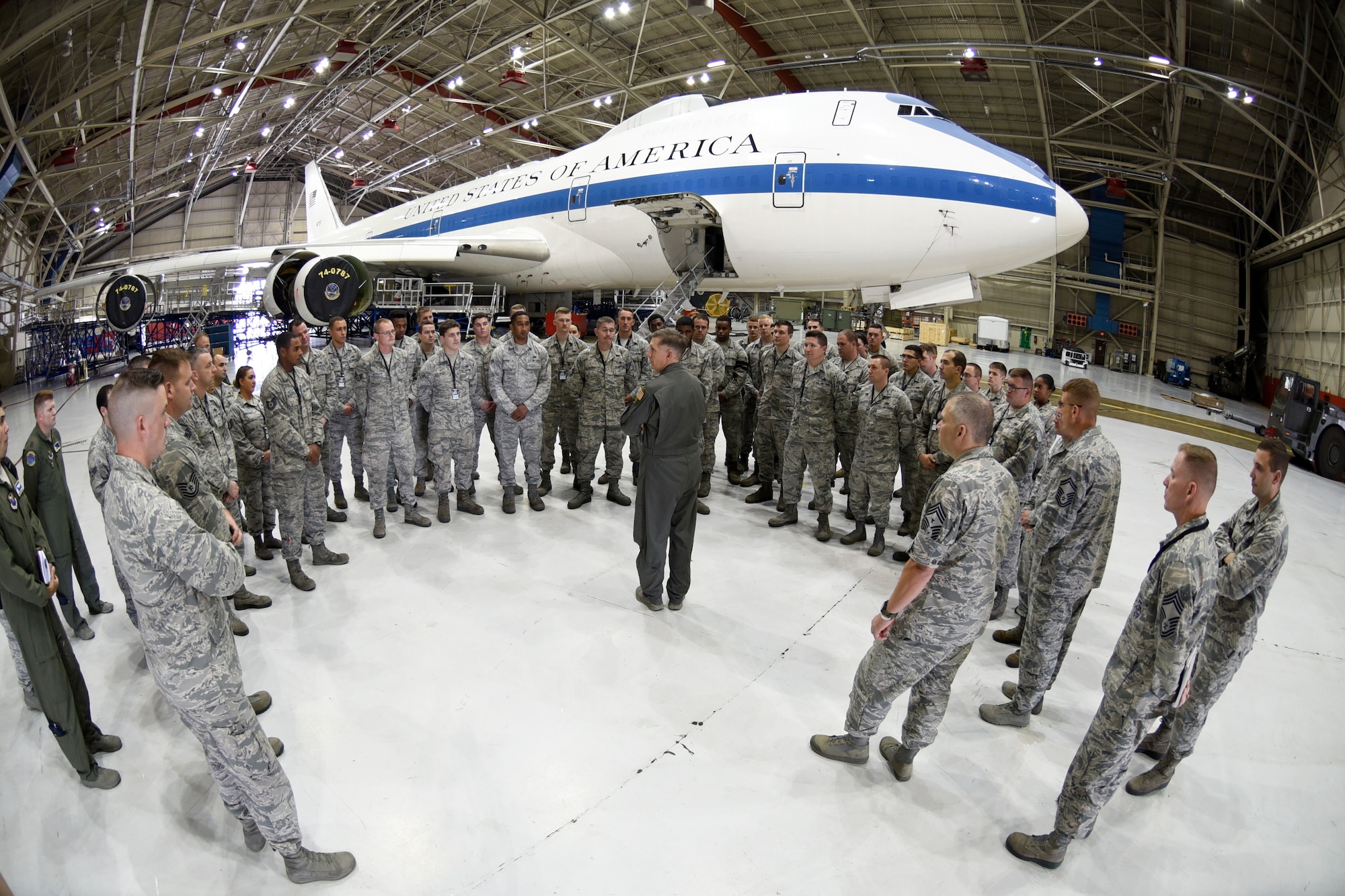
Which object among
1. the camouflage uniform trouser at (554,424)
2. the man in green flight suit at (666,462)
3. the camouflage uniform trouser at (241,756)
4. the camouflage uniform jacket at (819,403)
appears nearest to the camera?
the camouflage uniform trouser at (241,756)

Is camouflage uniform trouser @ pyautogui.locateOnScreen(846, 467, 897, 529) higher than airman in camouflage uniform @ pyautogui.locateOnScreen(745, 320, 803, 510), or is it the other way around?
airman in camouflage uniform @ pyautogui.locateOnScreen(745, 320, 803, 510)

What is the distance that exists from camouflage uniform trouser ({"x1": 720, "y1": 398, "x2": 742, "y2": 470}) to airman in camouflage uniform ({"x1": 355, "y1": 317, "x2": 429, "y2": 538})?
11.3ft

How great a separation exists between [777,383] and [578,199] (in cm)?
645

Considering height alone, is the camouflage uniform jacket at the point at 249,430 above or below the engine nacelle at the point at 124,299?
below

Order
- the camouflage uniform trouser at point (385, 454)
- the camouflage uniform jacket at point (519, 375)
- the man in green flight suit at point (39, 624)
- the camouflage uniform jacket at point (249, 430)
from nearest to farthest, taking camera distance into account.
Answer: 1. the man in green flight suit at point (39, 624)
2. the camouflage uniform jacket at point (249, 430)
3. the camouflage uniform trouser at point (385, 454)
4. the camouflage uniform jacket at point (519, 375)

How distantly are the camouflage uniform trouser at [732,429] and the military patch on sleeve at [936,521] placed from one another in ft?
15.9

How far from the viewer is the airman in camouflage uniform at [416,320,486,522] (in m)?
6.06

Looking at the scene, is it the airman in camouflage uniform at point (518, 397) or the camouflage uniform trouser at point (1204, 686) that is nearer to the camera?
the camouflage uniform trouser at point (1204, 686)

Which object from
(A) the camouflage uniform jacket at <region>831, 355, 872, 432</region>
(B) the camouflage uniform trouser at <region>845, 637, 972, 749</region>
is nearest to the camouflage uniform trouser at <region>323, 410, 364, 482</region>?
(A) the camouflage uniform jacket at <region>831, 355, 872, 432</region>

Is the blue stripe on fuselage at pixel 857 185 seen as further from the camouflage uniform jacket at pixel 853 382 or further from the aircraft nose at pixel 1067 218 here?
the camouflage uniform jacket at pixel 853 382

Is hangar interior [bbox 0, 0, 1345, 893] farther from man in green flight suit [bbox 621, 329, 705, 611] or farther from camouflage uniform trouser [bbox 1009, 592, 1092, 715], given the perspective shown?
man in green flight suit [bbox 621, 329, 705, 611]

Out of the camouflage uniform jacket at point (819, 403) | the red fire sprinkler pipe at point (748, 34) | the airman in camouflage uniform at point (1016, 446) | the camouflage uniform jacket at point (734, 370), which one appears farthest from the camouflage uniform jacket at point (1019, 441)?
the red fire sprinkler pipe at point (748, 34)

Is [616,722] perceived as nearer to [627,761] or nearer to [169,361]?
[627,761]

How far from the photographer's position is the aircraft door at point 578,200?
1103cm
